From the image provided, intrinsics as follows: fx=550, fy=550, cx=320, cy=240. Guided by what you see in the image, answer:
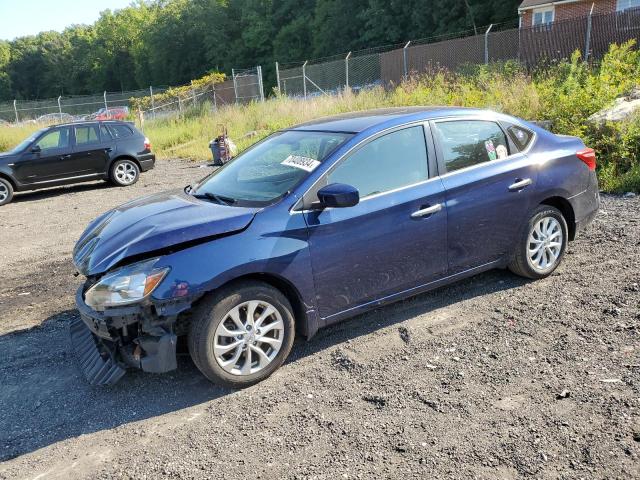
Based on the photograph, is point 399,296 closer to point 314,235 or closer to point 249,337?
point 314,235

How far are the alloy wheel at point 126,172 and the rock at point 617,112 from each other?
33.7ft

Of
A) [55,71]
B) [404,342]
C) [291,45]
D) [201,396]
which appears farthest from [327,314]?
[55,71]

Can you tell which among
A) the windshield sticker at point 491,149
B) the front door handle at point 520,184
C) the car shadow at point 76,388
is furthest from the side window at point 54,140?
the front door handle at point 520,184

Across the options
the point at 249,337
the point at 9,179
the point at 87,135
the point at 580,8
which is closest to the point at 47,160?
the point at 9,179

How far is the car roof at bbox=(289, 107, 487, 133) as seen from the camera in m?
4.43

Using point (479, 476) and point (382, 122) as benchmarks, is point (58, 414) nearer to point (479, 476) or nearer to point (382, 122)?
point (479, 476)

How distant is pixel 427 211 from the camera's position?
4.25 meters

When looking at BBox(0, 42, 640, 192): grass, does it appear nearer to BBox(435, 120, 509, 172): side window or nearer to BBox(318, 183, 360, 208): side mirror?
BBox(435, 120, 509, 172): side window

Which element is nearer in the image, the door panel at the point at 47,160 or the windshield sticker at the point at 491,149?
the windshield sticker at the point at 491,149

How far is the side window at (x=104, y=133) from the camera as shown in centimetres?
1340

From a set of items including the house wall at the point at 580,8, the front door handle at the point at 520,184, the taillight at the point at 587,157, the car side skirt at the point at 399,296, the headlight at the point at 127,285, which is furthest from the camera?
the house wall at the point at 580,8

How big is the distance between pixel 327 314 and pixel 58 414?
1911 mm

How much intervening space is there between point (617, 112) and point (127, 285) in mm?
8587

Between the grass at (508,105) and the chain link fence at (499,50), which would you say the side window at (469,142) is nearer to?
the grass at (508,105)
